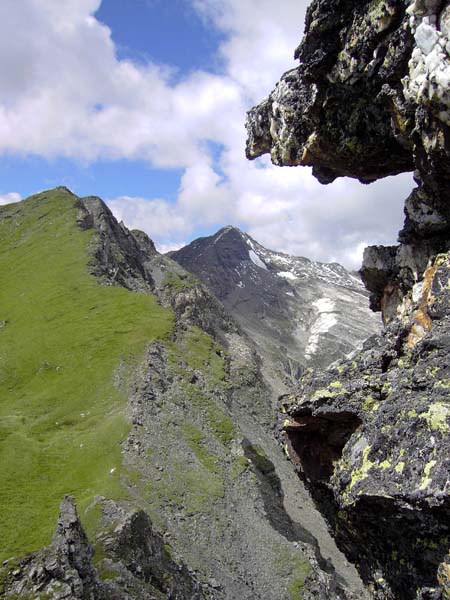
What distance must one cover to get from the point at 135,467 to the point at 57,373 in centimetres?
4131

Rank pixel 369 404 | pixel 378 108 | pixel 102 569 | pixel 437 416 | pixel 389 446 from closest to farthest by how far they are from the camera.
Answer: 1. pixel 437 416
2. pixel 389 446
3. pixel 369 404
4. pixel 378 108
5. pixel 102 569

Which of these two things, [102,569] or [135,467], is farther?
[135,467]

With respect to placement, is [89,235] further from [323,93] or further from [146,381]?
[323,93]

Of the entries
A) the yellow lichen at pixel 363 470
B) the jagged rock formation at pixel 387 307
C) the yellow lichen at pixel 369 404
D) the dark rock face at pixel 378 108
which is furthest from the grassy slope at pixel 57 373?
the dark rock face at pixel 378 108

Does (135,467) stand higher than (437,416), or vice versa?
(437,416)

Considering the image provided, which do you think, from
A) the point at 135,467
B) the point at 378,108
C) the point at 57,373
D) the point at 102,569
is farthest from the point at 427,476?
the point at 57,373


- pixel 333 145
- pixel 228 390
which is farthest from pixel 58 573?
pixel 228 390

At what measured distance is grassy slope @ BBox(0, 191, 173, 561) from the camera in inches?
2387

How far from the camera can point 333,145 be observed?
2366 cm

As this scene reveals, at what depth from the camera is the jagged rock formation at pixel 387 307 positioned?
1212 cm

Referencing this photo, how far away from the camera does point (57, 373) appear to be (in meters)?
101

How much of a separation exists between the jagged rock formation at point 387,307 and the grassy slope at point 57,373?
41.6 m

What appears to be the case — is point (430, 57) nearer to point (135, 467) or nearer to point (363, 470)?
point (363, 470)

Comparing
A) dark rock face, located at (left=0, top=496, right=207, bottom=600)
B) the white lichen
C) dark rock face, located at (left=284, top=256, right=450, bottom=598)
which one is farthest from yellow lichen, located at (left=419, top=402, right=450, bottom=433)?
dark rock face, located at (left=0, top=496, right=207, bottom=600)
